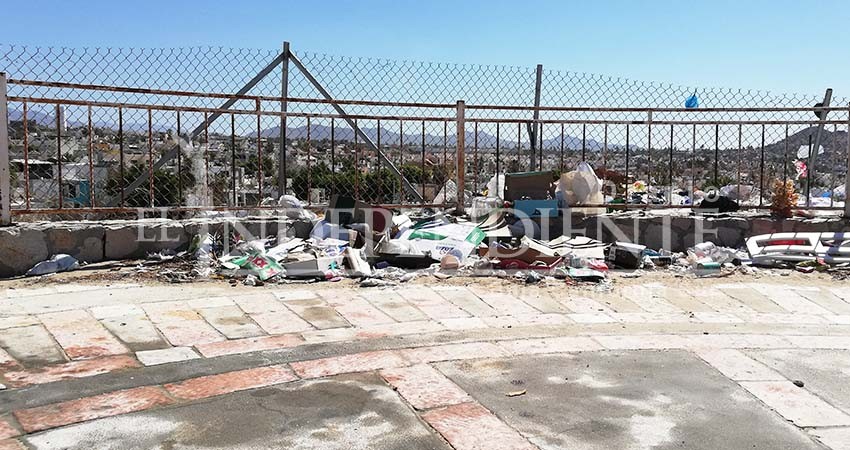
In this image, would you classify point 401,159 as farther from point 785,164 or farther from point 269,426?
point 269,426

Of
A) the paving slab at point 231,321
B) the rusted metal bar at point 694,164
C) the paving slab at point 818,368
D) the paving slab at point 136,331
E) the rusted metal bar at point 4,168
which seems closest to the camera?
the paving slab at point 818,368

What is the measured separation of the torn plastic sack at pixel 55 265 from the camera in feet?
20.5

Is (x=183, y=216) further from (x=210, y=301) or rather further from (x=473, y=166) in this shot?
(x=473, y=166)

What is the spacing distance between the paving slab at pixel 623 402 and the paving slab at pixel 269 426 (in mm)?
537

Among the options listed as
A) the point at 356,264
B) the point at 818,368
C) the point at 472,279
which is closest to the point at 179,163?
the point at 356,264

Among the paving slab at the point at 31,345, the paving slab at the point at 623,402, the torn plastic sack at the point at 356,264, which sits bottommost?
Result: the paving slab at the point at 623,402

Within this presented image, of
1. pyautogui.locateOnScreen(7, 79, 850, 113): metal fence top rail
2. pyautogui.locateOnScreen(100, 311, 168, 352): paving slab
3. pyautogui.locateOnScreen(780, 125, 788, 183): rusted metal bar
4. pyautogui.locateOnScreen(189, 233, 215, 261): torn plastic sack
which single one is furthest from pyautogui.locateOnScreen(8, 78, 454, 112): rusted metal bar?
pyautogui.locateOnScreen(780, 125, 788, 183): rusted metal bar

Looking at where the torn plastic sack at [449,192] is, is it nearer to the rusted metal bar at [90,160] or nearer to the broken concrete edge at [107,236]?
the broken concrete edge at [107,236]

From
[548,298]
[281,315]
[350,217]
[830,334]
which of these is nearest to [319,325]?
[281,315]

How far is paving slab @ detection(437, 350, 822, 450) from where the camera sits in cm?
325

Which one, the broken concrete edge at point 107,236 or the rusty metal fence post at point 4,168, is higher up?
the rusty metal fence post at point 4,168

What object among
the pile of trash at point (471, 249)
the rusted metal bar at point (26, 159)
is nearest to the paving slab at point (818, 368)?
the pile of trash at point (471, 249)

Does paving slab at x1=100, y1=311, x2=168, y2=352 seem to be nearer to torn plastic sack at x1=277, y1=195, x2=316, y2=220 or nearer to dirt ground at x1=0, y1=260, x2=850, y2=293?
dirt ground at x1=0, y1=260, x2=850, y2=293

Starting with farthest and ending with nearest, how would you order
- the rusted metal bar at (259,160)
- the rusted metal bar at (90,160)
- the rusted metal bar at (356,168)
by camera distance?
the rusted metal bar at (356,168), the rusted metal bar at (259,160), the rusted metal bar at (90,160)
